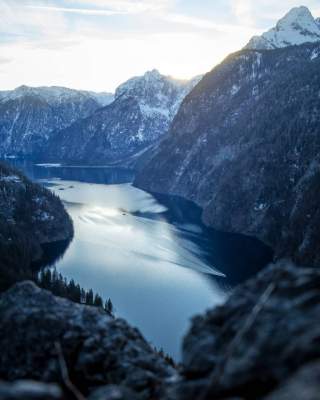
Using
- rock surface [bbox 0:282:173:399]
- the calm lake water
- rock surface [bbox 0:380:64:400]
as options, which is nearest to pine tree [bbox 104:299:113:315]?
the calm lake water

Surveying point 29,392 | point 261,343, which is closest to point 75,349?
point 29,392

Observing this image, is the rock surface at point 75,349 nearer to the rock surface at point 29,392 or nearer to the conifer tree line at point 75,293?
the rock surface at point 29,392

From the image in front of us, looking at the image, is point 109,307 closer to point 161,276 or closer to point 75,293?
point 75,293

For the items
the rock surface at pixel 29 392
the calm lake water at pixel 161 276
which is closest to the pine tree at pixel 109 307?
the calm lake water at pixel 161 276

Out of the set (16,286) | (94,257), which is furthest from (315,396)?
(94,257)

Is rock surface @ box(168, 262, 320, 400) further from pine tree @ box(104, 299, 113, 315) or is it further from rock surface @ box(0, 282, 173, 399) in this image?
pine tree @ box(104, 299, 113, 315)

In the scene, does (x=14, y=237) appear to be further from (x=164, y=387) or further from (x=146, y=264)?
(x=164, y=387)
